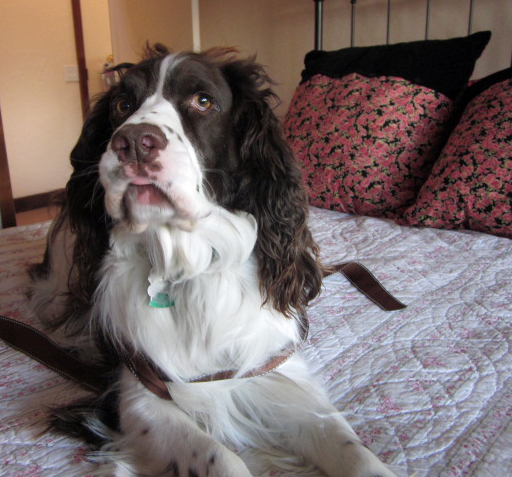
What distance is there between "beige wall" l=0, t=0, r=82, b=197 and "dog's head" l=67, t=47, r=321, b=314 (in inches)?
206

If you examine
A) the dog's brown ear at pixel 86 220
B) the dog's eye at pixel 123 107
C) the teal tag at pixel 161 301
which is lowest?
the teal tag at pixel 161 301

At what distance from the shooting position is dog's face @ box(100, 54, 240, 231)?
2.98ft

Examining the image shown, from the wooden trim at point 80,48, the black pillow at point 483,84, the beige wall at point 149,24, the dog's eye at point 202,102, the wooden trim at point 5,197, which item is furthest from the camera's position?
the wooden trim at point 80,48

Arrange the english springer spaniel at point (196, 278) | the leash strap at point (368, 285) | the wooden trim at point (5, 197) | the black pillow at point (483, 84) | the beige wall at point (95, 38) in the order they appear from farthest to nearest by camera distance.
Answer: the beige wall at point (95, 38) → the wooden trim at point (5, 197) → the black pillow at point (483, 84) → the leash strap at point (368, 285) → the english springer spaniel at point (196, 278)

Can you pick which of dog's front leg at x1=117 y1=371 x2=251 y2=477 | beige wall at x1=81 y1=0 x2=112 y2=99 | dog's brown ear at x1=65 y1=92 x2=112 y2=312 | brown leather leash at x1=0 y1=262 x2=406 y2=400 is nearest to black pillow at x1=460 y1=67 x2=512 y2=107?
brown leather leash at x1=0 y1=262 x2=406 y2=400

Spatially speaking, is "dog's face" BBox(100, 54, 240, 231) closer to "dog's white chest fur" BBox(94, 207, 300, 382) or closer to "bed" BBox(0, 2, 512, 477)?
"dog's white chest fur" BBox(94, 207, 300, 382)

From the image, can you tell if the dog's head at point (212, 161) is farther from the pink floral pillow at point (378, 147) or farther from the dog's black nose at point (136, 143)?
the pink floral pillow at point (378, 147)

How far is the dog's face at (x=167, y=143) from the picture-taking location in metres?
0.91

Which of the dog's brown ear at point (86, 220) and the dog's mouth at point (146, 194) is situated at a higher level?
the dog's mouth at point (146, 194)

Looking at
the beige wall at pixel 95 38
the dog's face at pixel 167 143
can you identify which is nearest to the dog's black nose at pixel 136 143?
the dog's face at pixel 167 143

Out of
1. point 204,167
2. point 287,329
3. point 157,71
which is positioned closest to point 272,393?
point 287,329

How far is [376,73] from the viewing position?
8.00 feet

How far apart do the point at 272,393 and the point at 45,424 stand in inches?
18.5

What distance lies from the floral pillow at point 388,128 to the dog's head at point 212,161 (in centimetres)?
107
